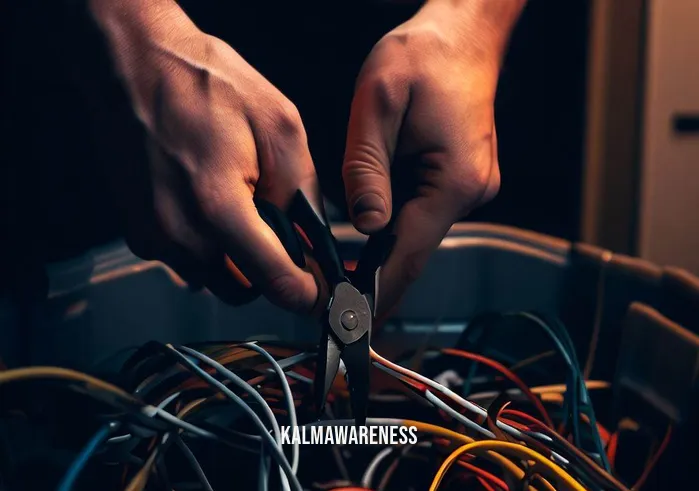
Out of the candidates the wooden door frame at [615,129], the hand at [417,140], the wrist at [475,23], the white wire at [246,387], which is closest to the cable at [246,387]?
the white wire at [246,387]

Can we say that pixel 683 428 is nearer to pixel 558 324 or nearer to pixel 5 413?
pixel 558 324

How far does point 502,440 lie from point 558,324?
4.4 inches

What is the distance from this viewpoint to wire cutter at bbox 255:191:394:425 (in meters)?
0.32

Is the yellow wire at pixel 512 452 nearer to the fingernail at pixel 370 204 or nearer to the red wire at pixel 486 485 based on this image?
the red wire at pixel 486 485

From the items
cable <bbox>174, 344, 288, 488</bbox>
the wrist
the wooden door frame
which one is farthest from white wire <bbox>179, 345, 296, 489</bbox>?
the wooden door frame

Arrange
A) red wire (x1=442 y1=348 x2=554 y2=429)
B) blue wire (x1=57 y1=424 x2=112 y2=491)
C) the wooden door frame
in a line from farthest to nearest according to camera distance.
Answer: the wooden door frame → red wire (x1=442 y1=348 x2=554 y2=429) → blue wire (x1=57 y1=424 x2=112 y2=491)

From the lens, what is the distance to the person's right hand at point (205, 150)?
0.35 metres

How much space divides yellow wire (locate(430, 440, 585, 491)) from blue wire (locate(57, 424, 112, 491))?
14 centimetres

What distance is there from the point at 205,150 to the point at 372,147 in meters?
0.09

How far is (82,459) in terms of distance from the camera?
0.88ft

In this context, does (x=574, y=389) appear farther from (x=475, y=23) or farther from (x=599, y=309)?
(x=475, y=23)

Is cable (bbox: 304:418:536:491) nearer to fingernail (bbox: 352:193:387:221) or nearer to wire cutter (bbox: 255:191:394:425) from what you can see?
wire cutter (bbox: 255:191:394:425)

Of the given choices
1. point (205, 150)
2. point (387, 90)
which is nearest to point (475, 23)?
point (387, 90)

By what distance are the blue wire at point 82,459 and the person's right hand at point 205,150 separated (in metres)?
0.11
